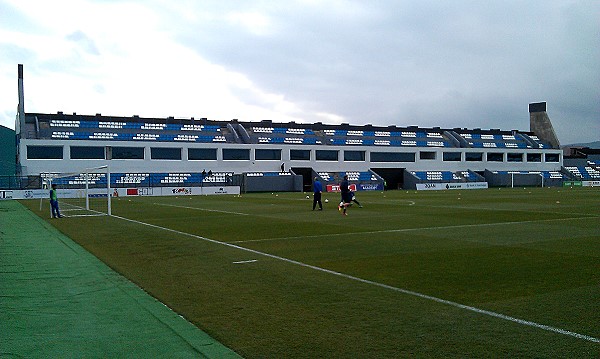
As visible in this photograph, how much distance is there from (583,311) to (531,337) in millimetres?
1626

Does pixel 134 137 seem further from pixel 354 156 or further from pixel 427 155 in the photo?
pixel 427 155

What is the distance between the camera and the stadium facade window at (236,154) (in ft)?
246

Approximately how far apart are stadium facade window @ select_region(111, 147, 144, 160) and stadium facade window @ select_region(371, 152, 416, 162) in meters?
36.4

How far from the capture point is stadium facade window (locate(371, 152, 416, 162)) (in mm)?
84188

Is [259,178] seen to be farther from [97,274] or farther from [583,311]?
[583,311]

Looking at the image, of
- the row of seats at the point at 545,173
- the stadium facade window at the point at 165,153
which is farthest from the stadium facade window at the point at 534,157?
the stadium facade window at the point at 165,153

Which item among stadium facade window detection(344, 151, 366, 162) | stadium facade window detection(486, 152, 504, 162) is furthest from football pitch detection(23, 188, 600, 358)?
stadium facade window detection(486, 152, 504, 162)

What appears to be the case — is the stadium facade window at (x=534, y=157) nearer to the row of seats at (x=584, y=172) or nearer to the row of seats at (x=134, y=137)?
the row of seats at (x=584, y=172)

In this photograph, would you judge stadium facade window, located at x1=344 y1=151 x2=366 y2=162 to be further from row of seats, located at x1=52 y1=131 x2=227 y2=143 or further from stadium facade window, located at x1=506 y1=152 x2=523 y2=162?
stadium facade window, located at x1=506 y1=152 x2=523 y2=162

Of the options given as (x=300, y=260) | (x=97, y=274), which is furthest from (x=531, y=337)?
(x=97, y=274)

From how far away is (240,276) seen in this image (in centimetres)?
1014

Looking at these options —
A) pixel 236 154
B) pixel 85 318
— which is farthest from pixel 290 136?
pixel 85 318

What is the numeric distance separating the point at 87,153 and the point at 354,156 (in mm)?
39805

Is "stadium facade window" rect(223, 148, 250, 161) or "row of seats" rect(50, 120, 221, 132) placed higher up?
"row of seats" rect(50, 120, 221, 132)
